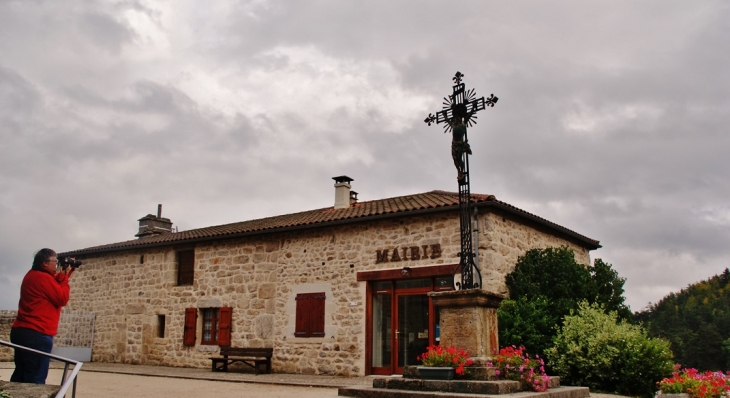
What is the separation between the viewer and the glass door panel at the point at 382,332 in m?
12.4

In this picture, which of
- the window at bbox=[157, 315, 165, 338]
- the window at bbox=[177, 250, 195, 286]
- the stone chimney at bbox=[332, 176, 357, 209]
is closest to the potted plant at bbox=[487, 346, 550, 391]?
the stone chimney at bbox=[332, 176, 357, 209]

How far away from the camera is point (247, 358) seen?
545 inches

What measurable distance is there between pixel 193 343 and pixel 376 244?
18.8ft

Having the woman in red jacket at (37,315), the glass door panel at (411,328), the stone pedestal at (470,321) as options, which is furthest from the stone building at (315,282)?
the woman in red jacket at (37,315)

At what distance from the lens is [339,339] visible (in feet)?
42.3

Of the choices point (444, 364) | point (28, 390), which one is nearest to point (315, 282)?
point (444, 364)

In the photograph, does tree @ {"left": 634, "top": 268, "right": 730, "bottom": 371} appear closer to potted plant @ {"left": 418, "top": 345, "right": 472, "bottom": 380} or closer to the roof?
the roof

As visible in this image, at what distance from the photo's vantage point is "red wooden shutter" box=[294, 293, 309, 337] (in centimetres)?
1345

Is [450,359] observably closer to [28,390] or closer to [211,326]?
[28,390]

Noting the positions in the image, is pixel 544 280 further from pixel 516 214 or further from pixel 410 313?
pixel 410 313

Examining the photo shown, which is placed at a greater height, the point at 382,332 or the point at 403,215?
the point at 403,215

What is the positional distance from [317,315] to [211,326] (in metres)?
3.35

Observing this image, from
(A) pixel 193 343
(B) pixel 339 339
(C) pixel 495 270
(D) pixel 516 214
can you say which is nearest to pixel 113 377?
(A) pixel 193 343

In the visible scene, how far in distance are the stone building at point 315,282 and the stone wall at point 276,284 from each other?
3 cm
